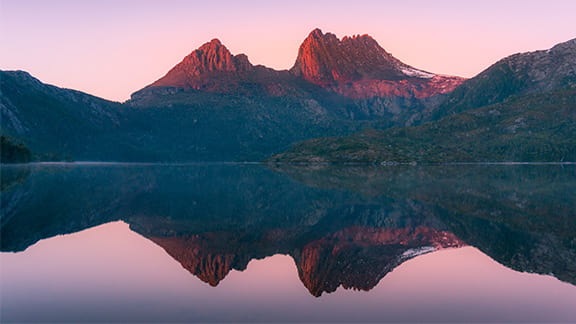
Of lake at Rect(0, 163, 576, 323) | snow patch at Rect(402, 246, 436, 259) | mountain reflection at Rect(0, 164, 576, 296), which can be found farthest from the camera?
snow patch at Rect(402, 246, 436, 259)

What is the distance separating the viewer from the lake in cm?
2081

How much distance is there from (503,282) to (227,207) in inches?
1572

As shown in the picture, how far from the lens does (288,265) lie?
2917 cm

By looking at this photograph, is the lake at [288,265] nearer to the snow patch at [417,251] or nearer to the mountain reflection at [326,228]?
the snow patch at [417,251]

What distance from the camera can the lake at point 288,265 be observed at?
20.8 metres

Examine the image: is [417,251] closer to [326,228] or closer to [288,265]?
[288,265]

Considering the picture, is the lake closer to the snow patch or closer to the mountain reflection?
the snow patch

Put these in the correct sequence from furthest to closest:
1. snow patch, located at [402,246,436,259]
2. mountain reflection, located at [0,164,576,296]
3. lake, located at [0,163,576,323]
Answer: snow patch, located at [402,246,436,259], mountain reflection, located at [0,164,576,296], lake, located at [0,163,576,323]

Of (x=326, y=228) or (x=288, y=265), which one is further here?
(x=326, y=228)

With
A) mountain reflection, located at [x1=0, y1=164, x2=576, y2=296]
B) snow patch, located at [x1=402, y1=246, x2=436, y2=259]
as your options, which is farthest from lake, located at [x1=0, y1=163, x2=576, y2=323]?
mountain reflection, located at [x1=0, y1=164, x2=576, y2=296]

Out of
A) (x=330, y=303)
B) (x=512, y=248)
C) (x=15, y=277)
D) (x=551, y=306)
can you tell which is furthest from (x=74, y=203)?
(x=551, y=306)

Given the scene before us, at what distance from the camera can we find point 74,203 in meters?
59.0

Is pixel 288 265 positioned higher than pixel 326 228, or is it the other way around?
pixel 326 228

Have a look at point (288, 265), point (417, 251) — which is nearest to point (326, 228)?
point (417, 251)
